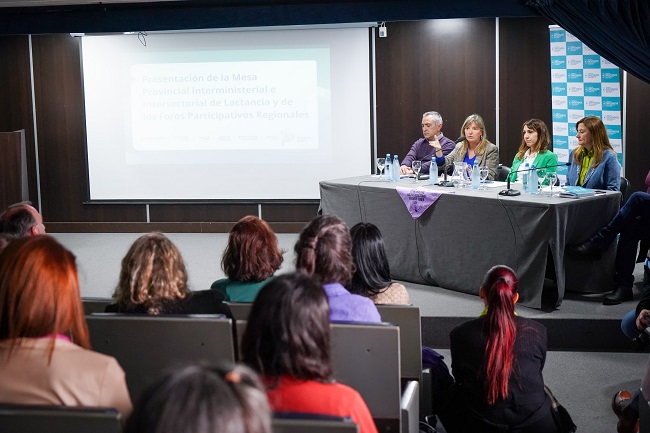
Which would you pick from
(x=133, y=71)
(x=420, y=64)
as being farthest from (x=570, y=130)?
(x=133, y=71)

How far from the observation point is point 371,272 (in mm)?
3381

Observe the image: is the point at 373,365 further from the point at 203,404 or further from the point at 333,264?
the point at 203,404

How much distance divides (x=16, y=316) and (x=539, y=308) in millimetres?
3757

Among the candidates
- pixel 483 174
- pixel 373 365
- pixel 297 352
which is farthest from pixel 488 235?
pixel 297 352

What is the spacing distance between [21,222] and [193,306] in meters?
1.28

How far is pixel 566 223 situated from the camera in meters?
5.02

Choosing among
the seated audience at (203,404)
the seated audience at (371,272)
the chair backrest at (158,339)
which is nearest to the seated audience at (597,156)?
the seated audience at (371,272)

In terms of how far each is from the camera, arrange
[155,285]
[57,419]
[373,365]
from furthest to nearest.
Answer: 1. [155,285]
2. [373,365]
3. [57,419]

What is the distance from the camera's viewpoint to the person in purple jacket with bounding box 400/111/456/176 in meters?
6.79

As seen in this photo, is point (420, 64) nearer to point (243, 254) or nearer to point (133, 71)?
point (133, 71)

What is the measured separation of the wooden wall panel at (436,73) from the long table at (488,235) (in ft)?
6.90

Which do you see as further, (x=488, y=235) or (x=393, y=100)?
(x=393, y=100)

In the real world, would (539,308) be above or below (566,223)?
below

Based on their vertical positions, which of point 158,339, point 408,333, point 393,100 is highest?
point 393,100
